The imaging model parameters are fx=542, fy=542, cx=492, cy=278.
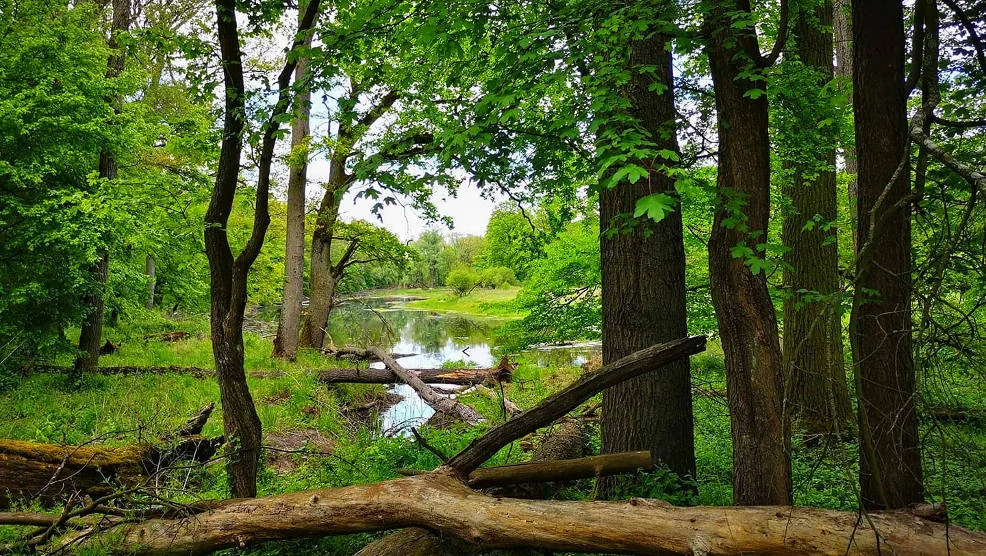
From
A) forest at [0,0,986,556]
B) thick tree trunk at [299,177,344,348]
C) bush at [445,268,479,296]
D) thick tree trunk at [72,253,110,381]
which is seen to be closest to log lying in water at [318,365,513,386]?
forest at [0,0,986,556]

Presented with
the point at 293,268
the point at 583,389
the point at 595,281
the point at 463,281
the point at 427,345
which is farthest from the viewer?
the point at 463,281

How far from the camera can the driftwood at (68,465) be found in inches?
191

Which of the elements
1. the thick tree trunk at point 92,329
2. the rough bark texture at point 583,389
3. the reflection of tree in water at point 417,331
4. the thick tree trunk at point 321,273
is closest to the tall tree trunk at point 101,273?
the thick tree trunk at point 92,329

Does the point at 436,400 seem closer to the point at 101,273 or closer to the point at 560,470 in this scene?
the point at 560,470

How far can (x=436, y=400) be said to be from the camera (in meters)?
9.80

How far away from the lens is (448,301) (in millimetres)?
53656

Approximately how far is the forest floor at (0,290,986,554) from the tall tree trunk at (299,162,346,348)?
37.5 inches

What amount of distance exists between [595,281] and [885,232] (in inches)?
214

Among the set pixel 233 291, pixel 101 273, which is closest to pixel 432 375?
pixel 101 273

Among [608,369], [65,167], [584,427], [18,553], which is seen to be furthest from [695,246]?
[65,167]

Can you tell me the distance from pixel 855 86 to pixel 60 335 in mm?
11242

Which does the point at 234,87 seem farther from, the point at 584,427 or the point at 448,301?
the point at 448,301

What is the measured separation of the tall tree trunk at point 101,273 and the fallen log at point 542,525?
7.63 meters

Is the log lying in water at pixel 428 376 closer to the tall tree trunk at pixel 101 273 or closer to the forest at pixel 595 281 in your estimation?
the forest at pixel 595 281
